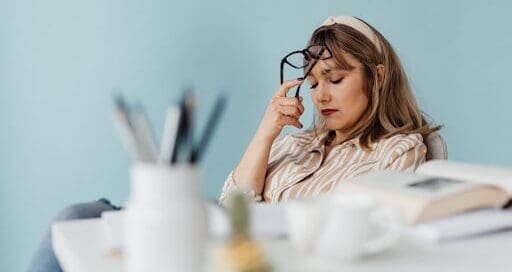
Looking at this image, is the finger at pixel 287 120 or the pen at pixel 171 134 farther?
the finger at pixel 287 120

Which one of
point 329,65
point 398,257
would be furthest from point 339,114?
point 398,257

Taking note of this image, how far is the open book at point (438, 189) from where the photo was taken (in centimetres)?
91

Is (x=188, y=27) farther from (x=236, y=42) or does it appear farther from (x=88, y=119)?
(x=88, y=119)

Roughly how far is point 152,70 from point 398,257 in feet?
4.53

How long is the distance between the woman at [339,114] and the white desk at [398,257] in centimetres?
74

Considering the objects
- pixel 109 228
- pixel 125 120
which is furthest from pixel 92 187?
pixel 125 120

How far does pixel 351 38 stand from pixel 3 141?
0.92 meters

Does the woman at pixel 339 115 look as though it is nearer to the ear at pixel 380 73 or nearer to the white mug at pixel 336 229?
the ear at pixel 380 73

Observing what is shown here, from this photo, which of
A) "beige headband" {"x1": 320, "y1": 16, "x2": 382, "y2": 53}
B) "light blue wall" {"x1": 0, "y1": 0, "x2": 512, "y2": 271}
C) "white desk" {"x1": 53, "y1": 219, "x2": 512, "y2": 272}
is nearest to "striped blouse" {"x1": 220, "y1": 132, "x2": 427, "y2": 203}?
"beige headband" {"x1": 320, "y1": 16, "x2": 382, "y2": 53}

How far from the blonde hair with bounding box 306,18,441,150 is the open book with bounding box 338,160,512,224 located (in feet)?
2.03

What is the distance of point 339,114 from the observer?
170 centimetres

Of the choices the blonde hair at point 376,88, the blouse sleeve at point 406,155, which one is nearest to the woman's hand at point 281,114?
the blonde hair at point 376,88

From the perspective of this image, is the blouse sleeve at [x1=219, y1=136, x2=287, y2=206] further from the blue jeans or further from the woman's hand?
the blue jeans

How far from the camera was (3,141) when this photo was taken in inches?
80.0
